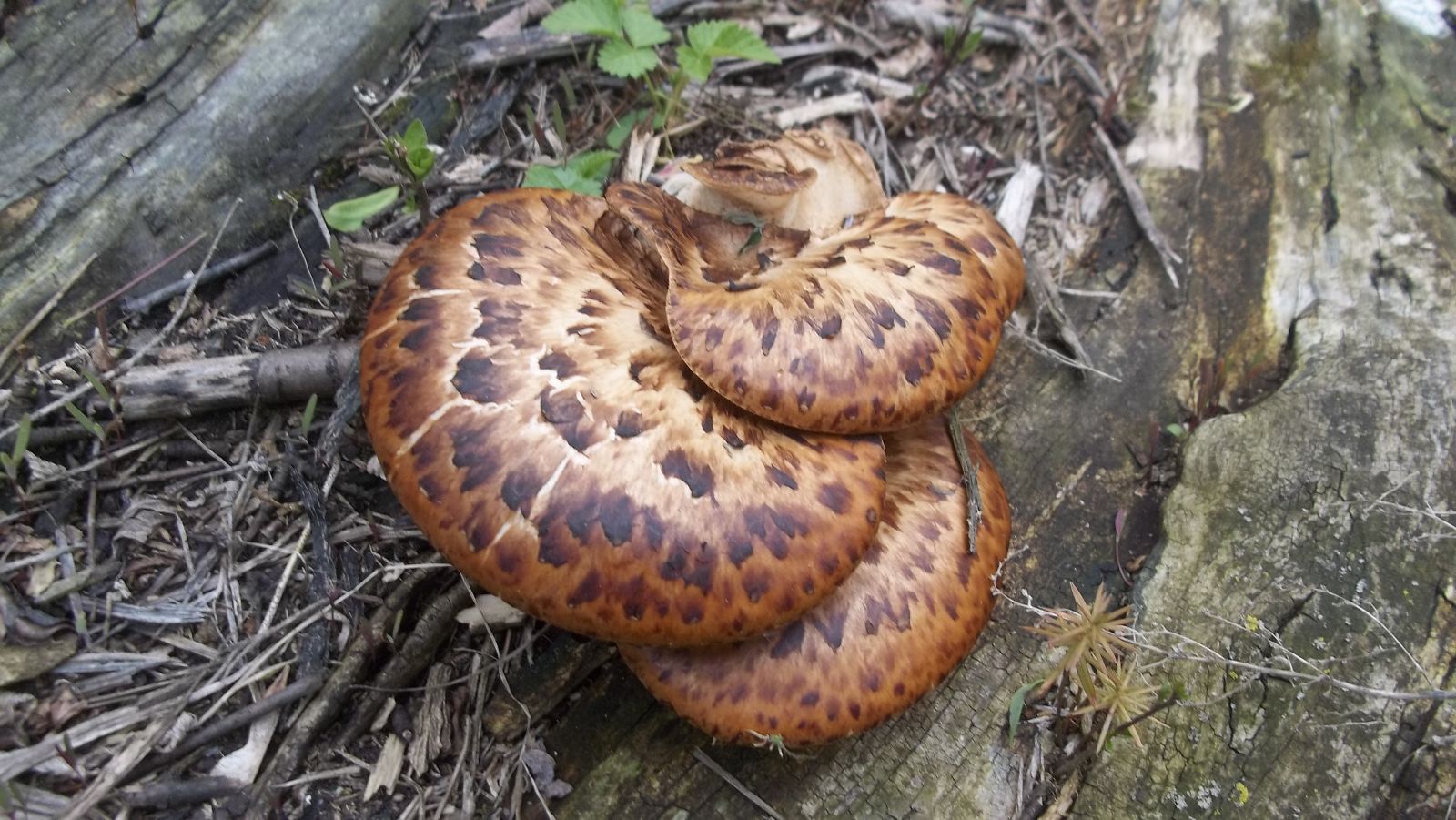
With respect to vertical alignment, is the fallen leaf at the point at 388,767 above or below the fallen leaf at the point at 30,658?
below

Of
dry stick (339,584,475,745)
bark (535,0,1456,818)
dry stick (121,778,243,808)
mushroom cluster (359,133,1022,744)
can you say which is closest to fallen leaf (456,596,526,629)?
dry stick (339,584,475,745)

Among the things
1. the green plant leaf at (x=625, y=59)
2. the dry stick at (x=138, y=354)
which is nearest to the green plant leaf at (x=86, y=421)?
the dry stick at (x=138, y=354)

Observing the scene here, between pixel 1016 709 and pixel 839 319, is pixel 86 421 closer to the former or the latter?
pixel 839 319

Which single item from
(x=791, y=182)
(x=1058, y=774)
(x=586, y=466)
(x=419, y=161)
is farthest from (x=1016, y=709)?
(x=419, y=161)

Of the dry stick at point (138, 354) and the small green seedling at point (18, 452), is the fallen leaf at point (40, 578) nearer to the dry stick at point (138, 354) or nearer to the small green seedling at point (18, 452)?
the small green seedling at point (18, 452)

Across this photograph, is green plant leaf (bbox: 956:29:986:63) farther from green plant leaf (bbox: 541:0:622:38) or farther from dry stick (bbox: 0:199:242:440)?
dry stick (bbox: 0:199:242:440)
